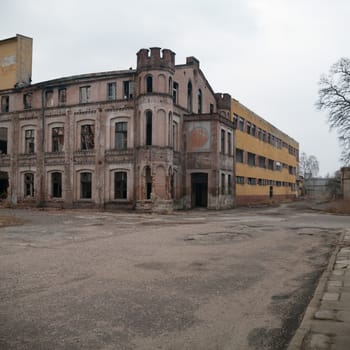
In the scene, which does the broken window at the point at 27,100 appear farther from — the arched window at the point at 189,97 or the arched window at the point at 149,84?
the arched window at the point at 189,97

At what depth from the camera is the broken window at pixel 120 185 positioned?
95.5 ft

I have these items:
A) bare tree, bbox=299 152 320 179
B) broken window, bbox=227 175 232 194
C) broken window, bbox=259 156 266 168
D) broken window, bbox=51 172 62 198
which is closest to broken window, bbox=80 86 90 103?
broken window, bbox=51 172 62 198

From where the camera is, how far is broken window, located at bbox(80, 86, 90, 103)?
30562 mm

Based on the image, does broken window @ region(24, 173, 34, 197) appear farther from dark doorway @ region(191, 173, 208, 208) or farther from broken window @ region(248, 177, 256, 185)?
broken window @ region(248, 177, 256, 185)

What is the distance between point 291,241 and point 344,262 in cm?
447

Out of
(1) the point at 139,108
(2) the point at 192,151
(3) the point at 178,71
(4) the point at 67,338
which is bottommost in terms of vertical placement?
(4) the point at 67,338

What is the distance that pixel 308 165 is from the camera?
130m

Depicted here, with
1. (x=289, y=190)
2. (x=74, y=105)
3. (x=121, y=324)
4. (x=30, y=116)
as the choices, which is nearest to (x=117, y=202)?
(x=74, y=105)

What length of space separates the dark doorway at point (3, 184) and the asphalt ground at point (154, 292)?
23.4 meters

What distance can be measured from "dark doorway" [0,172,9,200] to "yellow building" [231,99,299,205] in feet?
70.0

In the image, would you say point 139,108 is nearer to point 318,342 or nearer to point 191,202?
point 191,202

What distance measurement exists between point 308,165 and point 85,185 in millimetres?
111575

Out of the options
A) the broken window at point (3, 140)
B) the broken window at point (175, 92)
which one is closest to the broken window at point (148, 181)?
the broken window at point (175, 92)

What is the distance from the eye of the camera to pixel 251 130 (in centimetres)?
4494
